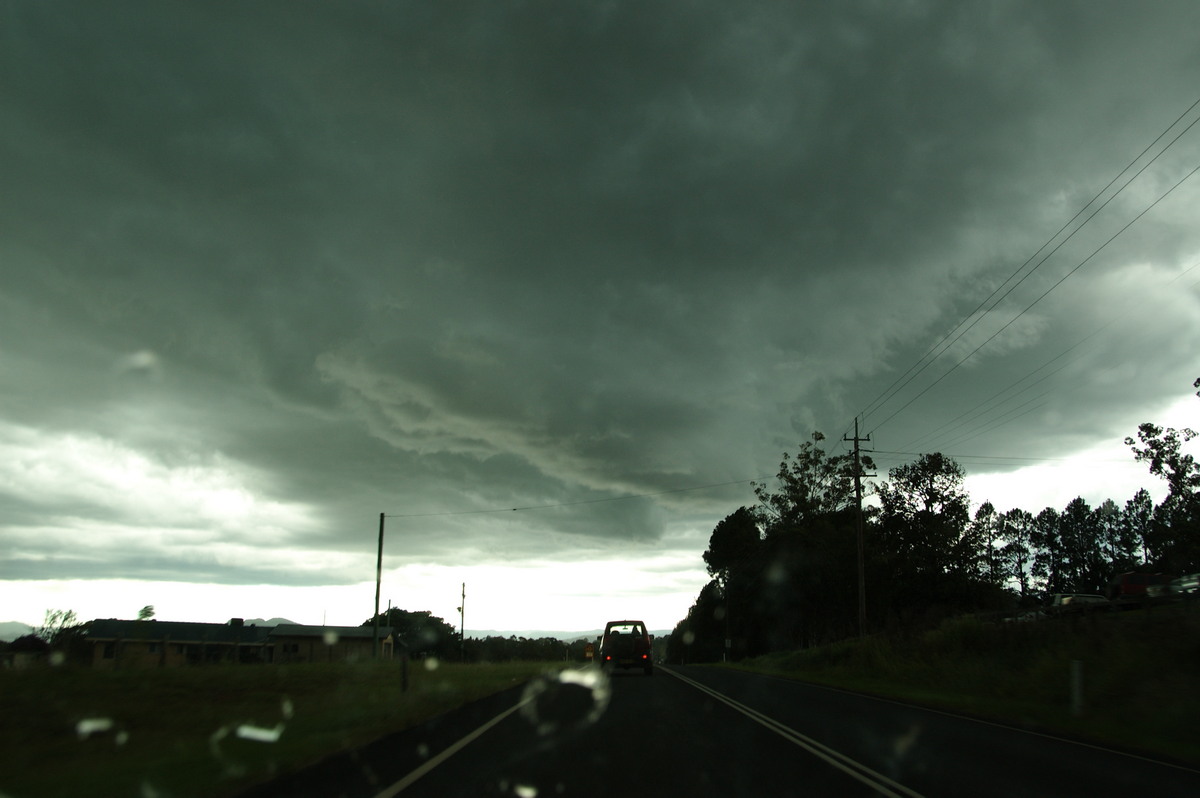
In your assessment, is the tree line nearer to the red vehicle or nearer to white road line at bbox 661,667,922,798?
the red vehicle

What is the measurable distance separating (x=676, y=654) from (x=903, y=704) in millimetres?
142258

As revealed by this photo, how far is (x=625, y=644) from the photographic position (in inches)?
1543

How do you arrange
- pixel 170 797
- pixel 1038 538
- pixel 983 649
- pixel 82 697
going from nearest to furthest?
1. pixel 170 797
2. pixel 82 697
3. pixel 983 649
4. pixel 1038 538

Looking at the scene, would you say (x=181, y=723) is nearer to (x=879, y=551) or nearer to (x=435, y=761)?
(x=435, y=761)

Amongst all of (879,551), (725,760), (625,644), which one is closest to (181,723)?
(725,760)

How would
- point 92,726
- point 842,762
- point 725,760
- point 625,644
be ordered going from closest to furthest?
1. point 842,762
2. point 725,760
3. point 92,726
4. point 625,644

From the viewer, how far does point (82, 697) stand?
18.1 metres

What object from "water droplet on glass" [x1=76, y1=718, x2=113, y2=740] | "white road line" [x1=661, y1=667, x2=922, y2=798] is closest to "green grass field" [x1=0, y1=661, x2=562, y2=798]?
"water droplet on glass" [x1=76, y1=718, x2=113, y2=740]

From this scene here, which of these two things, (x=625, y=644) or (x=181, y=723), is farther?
(x=625, y=644)

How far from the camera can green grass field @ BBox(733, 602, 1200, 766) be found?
14.7 metres

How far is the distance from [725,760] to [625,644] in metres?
30.6

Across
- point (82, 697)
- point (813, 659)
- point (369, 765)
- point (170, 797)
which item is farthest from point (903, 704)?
point (813, 659)

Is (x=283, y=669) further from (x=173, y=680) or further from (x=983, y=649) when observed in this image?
(x=983, y=649)

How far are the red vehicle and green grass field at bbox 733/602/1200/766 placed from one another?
32.0 ft
